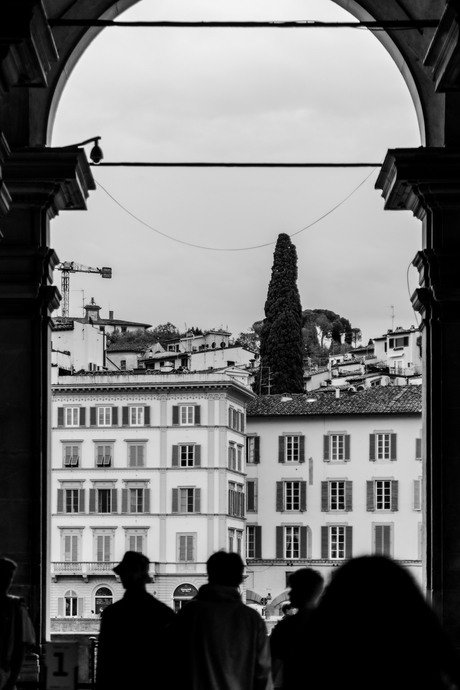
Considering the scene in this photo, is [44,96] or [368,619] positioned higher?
[44,96]

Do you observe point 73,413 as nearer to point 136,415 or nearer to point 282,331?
point 136,415

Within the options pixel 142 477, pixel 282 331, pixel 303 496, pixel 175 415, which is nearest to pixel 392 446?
pixel 303 496

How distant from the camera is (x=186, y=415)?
79188 millimetres

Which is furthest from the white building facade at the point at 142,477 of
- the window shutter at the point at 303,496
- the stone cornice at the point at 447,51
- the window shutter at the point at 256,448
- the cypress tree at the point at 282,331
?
the stone cornice at the point at 447,51

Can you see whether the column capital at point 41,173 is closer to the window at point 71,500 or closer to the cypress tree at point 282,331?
the window at point 71,500

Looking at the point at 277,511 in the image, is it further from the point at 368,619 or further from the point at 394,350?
the point at 368,619

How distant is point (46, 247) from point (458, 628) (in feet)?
15.3

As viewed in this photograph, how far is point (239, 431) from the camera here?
7950cm

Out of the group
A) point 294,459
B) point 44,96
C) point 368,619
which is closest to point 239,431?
point 294,459

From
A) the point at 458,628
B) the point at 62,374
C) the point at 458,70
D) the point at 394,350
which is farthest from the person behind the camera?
the point at 394,350

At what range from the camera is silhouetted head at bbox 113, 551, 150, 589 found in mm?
6379

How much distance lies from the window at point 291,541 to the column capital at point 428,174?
67330mm

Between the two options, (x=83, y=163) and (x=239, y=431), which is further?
(x=239, y=431)

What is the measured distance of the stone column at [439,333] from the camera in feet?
38.5
